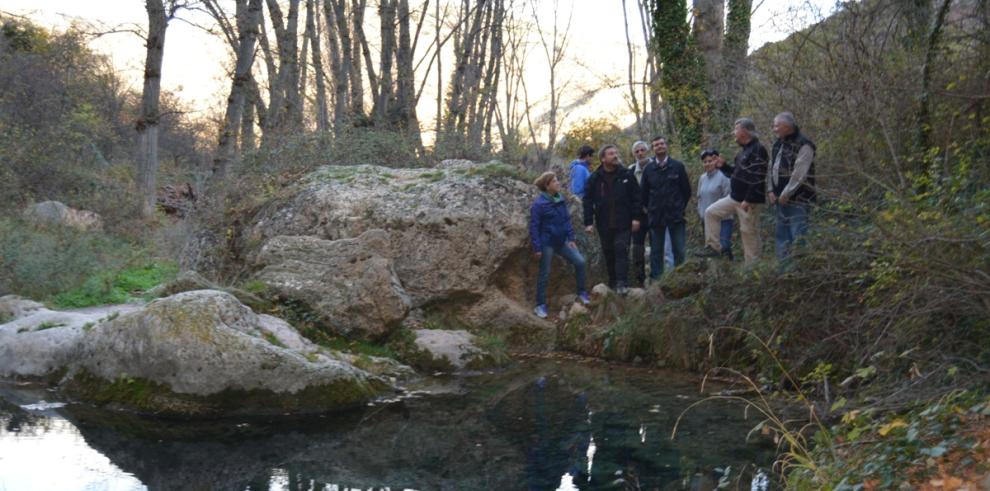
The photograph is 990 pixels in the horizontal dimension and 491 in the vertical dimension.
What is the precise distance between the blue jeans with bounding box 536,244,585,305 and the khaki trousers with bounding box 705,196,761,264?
7.18 feet

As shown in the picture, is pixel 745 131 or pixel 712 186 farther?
pixel 712 186

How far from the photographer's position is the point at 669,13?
51.6 ft

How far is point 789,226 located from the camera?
9.70 meters

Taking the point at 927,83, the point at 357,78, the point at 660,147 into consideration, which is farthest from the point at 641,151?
the point at 357,78

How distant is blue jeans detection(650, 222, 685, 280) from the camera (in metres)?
11.8

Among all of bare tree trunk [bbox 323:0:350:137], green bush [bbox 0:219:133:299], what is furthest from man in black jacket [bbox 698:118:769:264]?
green bush [bbox 0:219:133:299]

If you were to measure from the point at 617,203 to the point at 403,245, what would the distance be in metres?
2.94

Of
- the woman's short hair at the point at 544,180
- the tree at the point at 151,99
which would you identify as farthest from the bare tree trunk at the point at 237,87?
the woman's short hair at the point at 544,180

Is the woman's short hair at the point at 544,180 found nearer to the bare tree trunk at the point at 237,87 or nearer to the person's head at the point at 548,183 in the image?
the person's head at the point at 548,183

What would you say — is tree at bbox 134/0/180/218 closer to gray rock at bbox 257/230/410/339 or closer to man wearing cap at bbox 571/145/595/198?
gray rock at bbox 257/230/410/339

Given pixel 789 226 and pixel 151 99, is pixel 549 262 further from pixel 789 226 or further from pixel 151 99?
pixel 151 99

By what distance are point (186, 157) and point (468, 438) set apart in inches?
1452

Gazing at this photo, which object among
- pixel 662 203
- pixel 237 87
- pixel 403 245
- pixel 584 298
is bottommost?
pixel 584 298

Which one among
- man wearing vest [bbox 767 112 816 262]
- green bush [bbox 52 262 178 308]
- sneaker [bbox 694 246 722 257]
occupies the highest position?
man wearing vest [bbox 767 112 816 262]
